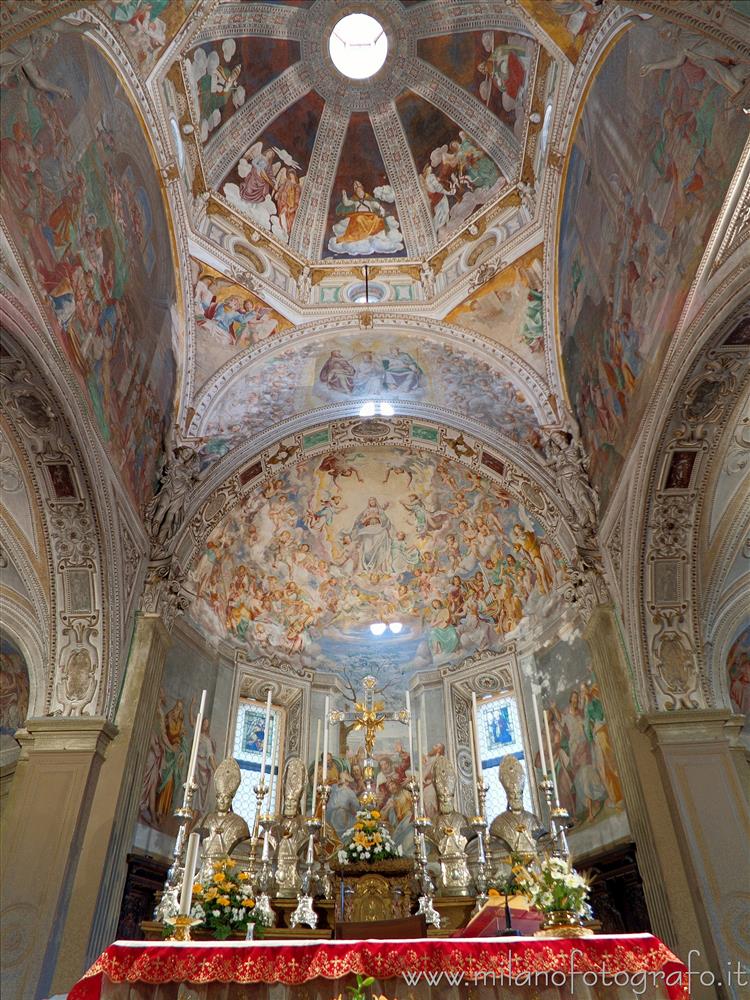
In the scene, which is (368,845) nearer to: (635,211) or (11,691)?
(11,691)

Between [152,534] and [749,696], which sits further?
[152,534]

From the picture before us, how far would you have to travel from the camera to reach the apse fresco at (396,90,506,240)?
1430 centimetres

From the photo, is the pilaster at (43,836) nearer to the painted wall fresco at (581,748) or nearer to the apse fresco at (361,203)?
the painted wall fresco at (581,748)

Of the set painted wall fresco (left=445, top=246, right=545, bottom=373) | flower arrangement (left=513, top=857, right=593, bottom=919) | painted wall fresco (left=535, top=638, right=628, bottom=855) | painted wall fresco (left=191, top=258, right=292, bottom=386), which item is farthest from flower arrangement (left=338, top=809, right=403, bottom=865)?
painted wall fresco (left=191, top=258, right=292, bottom=386)

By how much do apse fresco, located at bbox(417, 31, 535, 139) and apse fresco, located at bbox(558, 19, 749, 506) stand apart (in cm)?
264

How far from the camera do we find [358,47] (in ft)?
48.6

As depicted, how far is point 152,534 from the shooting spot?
12.5 meters

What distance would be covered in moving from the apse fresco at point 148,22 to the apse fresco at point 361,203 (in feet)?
15.6

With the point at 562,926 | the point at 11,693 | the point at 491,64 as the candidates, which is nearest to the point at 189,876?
the point at 562,926

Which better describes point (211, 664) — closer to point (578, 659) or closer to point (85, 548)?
point (85, 548)

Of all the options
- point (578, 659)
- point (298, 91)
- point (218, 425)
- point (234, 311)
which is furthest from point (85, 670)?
point (298, 91)

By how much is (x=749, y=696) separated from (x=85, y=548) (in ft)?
36.6

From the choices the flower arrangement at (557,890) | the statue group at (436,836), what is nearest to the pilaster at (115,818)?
the statue group at (436,836)

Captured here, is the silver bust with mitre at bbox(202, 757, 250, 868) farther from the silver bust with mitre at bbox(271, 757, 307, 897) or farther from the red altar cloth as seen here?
the red altar cloth
